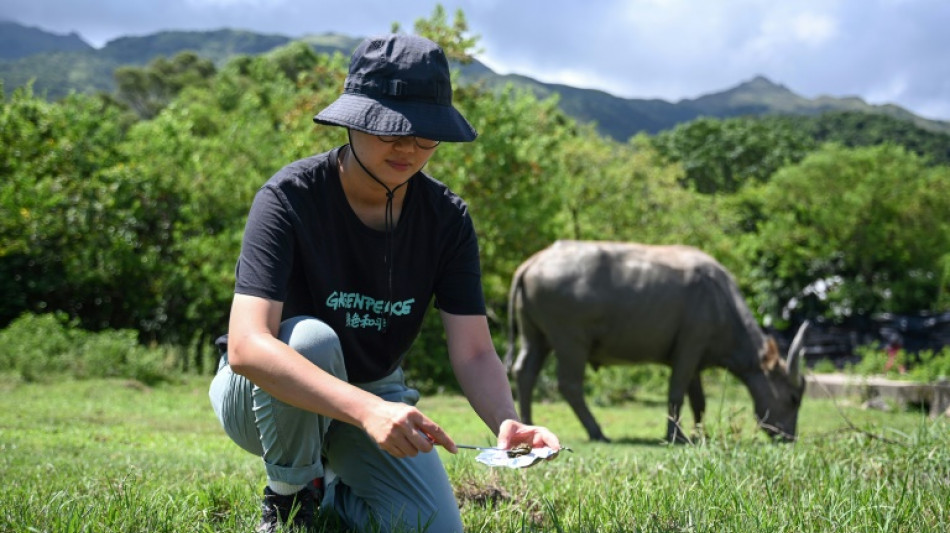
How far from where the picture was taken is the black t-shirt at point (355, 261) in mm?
3127

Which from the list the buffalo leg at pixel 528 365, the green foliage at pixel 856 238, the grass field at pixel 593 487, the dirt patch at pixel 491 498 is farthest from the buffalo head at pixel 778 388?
the green foliage at pixel 856 238

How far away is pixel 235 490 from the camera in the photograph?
12.3 ft

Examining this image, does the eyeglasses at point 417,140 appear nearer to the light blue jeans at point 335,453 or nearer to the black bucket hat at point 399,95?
the black bucket hat at point 399,95

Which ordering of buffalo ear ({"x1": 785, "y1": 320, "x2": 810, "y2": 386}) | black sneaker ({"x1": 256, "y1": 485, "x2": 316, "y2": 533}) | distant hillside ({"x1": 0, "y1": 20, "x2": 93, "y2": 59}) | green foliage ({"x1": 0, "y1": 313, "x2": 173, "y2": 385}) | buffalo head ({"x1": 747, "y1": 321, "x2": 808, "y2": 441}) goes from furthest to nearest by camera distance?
distant hillside ({"x1": 0, "y1": 20, "x2": 93, "y2": 59}), green foliage ({"x1": 0, "y1": 313, "x2": 173, "y2": 385}), buffalo head ({"x1": 747, "y1": 321, "x2": 808, "y2": 441}), buffalo ear ({"x1": 785, "y1": 320, "x2": 810, "y2": 386}), black sneaker ({"x1": 256, "y1": 485, "x2": 316, "y2": 533})

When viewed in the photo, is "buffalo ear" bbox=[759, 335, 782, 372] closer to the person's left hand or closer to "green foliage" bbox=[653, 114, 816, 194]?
the person's left hand

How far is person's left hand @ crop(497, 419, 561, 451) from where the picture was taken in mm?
2912

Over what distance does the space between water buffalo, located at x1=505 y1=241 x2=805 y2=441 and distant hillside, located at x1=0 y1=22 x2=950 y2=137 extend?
152 ft

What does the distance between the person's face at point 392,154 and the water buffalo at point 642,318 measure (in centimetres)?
637

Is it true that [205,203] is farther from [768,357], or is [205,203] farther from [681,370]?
[768,357]

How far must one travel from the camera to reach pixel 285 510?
10.8 feet

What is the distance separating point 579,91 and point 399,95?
107 m

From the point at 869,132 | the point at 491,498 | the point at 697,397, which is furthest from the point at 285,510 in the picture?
the point at 869,132

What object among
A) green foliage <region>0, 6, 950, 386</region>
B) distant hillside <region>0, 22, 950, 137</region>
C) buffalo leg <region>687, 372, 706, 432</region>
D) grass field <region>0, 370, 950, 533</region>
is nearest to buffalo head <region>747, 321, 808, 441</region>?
buffalo leg <region>687, 372, 706, 432</region>

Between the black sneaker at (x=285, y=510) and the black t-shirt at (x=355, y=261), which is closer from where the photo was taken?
the black t-shirt at (x=355, y=261)
